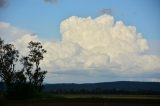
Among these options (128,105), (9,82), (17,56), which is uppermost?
(17,56)

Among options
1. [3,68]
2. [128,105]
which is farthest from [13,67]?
[128,105]

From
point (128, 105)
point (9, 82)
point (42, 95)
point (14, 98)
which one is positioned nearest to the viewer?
point (128, 105)

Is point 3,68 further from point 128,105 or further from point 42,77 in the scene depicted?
point 128,105

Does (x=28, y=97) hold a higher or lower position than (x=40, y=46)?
lower

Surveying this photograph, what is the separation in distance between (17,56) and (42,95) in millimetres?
18250

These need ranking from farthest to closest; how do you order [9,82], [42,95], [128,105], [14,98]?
1. [9,82]
2. [42,95]
3. [14,98]
4. [128,105]

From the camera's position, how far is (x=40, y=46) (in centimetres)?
10850

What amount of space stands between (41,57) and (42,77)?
5366 millimetres

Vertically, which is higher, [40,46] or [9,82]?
[40,46]

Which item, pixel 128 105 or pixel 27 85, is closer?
pixel 128 105

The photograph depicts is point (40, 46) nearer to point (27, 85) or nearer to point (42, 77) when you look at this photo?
point (42, 77)

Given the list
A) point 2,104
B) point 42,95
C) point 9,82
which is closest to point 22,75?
point 9,82

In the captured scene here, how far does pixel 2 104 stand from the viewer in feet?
193

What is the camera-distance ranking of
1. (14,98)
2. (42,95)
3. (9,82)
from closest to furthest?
(14,98)
(42,95)
(9,82)
